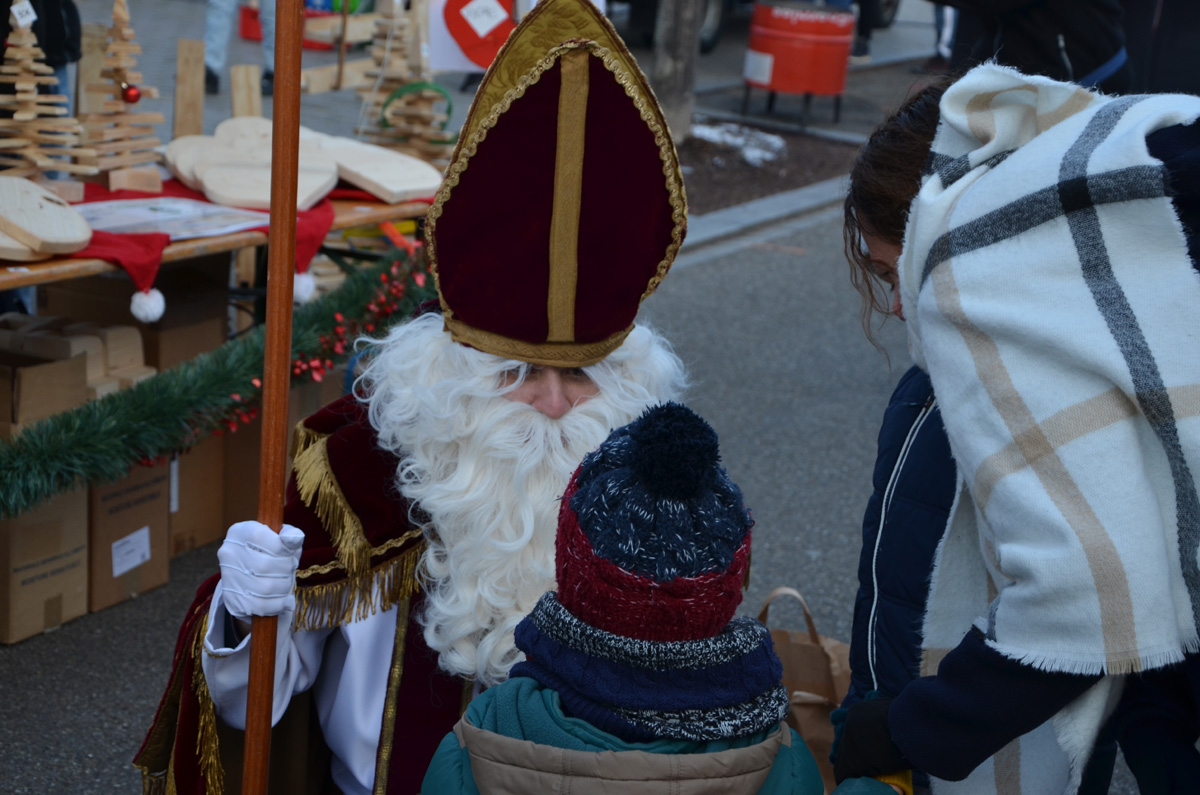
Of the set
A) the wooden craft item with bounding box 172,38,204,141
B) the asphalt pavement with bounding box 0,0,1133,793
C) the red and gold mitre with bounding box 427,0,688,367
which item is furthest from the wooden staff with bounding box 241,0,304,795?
the wooden craft item with bounding box 172,38,204,141

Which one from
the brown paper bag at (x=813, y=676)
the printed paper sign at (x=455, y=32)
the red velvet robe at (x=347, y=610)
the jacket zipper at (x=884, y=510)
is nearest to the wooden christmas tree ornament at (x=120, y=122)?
the printed paper sign at (x=455, y=32)

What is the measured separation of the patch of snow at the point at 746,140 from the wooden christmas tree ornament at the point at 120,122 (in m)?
6.26

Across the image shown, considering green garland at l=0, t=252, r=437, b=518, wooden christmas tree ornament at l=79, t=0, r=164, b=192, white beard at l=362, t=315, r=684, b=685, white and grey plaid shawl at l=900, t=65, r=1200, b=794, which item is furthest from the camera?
wooden christmas tree ornament at l=79, t=0, r=164, b=192

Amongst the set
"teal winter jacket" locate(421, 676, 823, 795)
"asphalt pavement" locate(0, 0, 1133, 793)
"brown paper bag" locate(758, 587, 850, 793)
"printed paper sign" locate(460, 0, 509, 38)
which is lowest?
"asphalt pavement" locate(0, 0, 1133, 793)

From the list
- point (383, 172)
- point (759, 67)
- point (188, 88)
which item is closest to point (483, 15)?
point (383, 172)

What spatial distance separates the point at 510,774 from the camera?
1.21 meters

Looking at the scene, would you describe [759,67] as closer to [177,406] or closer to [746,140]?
[746,140]

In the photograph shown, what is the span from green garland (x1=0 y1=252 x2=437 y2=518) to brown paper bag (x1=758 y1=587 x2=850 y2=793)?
1.62 metres

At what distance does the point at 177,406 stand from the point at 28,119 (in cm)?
113

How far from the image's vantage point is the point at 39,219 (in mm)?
3041

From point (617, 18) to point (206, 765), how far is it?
44.6ft

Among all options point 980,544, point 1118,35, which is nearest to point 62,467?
point 980,544

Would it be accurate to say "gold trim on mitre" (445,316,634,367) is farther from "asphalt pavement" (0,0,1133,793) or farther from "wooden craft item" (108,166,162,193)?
"wooden craft item" (108,166,162,193)

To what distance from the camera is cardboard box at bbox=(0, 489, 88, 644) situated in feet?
9.66
